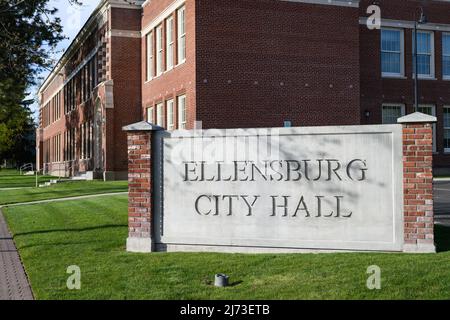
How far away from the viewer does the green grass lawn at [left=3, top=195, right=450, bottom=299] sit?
22.4ft

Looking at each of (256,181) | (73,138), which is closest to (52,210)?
(256,181)

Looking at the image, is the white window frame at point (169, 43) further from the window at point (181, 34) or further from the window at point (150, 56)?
the window at point (150, 56)

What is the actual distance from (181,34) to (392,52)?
12.3 meters

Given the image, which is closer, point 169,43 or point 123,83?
point 169,43

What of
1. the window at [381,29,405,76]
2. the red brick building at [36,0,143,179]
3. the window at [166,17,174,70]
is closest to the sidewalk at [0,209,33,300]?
the window at [166,17,174,70]

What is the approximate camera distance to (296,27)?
87.0 feet

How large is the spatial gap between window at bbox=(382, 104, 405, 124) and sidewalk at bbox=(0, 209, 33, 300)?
80.6ft

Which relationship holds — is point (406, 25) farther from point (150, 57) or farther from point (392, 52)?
point (150, 57)

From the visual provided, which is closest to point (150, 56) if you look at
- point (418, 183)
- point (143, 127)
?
point (143, 127)

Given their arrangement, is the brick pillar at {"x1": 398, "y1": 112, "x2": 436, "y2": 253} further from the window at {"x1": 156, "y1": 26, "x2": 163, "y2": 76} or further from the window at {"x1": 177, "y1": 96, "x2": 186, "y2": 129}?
the window at {"x1": 156, "y1": 26, "x2": 163, "y2": 76}

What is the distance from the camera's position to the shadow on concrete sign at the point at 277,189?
8789 millimetres

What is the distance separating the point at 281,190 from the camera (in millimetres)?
9234

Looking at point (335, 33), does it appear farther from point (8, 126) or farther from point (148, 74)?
point (8, 126)

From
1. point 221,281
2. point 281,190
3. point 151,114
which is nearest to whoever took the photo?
point 221,281
